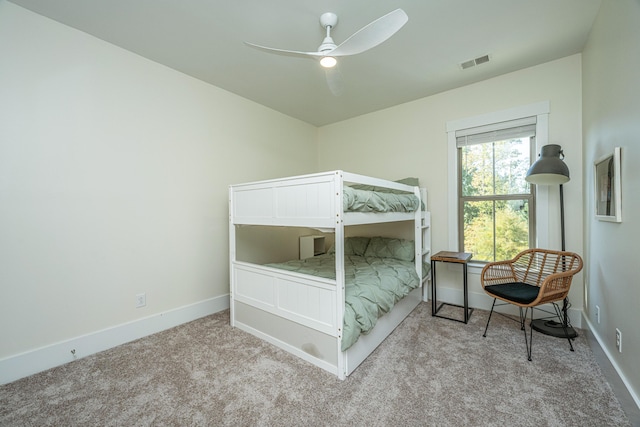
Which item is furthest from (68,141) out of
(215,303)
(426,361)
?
(426,361)

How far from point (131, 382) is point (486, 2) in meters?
3.53

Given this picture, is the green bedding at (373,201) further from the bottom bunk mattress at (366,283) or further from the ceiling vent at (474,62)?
the ceiling vent at (474,62)

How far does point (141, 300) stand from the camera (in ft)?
7.94

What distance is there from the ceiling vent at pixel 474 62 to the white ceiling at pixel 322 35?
6 cm

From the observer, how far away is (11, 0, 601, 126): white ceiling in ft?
6.10

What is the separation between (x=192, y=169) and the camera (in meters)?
2.80

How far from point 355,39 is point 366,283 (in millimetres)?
1728

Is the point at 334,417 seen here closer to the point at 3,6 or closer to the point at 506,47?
the point at 506,47

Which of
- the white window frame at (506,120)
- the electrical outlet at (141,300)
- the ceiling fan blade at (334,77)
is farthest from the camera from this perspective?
the white window frame at (506,120)

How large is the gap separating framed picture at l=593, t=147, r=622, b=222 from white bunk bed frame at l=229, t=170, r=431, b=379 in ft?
4.66

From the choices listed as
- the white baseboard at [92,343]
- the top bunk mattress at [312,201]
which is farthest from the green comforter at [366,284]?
the white baseboard at [92,343]

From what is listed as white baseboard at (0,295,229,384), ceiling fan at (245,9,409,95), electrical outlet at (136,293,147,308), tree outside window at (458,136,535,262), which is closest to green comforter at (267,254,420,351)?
tree outside window at (458,136,535,262)

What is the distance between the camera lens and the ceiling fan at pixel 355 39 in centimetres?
143

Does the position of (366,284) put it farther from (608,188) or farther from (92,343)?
(92,343)
